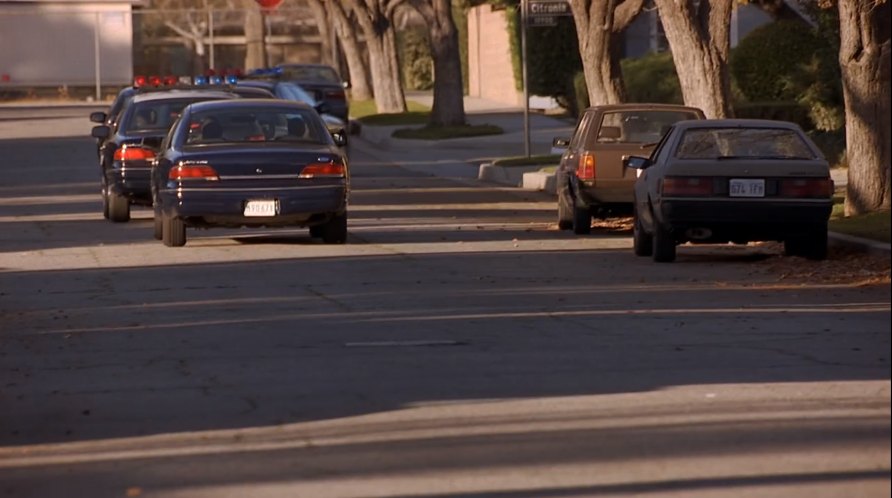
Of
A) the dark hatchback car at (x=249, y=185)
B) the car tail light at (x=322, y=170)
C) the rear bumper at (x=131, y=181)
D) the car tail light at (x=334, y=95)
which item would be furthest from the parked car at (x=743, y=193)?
the car tail light at (x=334, y=95)

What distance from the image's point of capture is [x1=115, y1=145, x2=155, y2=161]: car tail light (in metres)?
20.5

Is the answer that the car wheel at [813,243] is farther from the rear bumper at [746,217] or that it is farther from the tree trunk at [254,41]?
the tree trunk at [254,41]

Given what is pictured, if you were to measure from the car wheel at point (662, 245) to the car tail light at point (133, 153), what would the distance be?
23.2 feet

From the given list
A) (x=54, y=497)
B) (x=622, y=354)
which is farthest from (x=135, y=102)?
(x=54, y=497)

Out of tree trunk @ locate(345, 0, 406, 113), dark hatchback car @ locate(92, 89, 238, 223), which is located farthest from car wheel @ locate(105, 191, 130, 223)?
tree trunk @ locate(345, 0, 406, 113)

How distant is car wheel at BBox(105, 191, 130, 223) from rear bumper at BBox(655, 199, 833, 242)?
25.6 ft

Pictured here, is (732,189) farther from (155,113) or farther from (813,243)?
(155,113)

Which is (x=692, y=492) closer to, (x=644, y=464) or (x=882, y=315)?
(x=644, y=464)

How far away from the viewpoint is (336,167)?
57.2 ft

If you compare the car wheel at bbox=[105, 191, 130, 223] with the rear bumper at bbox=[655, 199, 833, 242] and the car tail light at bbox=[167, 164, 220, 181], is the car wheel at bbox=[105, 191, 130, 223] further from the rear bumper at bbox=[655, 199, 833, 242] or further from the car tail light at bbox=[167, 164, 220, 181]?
the rear bumper at bbox=[655, 199, 833, 242]

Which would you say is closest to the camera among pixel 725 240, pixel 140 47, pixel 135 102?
pixel 725 240

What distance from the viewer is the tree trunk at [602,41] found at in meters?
27.1

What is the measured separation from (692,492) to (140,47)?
6348 centimetres

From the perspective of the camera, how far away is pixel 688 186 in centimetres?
1573
